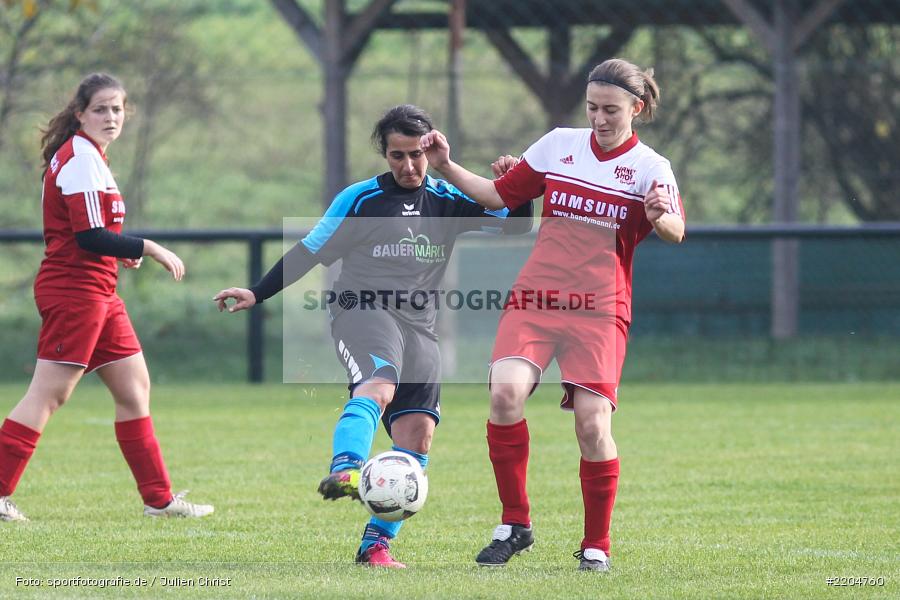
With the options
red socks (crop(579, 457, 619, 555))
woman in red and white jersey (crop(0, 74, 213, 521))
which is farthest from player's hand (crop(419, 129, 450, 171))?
woman in red and white jersey (crop(0, 74, 213, 521))

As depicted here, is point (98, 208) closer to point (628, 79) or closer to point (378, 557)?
point (378, 557)

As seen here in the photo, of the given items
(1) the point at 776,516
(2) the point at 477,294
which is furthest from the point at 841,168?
(1) the point at 776,516

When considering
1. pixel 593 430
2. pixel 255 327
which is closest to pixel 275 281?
pixel 593 430

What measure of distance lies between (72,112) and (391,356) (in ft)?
6.41

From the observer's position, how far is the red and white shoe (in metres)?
4.67

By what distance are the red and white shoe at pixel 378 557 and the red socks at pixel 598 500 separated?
2.18ft

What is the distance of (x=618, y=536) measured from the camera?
5328 mm

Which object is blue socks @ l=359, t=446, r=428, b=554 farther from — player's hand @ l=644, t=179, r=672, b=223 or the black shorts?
player's hand @ l=644, t=179, r=672, b=223

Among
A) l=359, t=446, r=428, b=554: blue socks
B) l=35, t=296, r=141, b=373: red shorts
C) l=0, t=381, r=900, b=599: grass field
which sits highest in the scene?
l=35, t=296, r=141, b=373: red shorts

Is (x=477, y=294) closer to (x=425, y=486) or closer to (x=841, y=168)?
(x=841, y=168)

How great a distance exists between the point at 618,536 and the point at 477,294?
23.7 feet

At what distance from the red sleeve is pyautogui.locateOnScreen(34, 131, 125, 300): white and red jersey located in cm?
171

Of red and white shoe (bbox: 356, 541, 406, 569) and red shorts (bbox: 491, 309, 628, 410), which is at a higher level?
red shorts (bbox: 491, 309, 628, 410)

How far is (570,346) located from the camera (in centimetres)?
466
